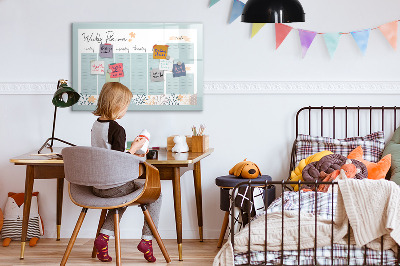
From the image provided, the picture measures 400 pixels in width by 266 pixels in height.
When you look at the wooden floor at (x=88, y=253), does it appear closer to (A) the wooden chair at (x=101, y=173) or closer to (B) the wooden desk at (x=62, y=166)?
(B) the wooden desk at (x=62, y=166)

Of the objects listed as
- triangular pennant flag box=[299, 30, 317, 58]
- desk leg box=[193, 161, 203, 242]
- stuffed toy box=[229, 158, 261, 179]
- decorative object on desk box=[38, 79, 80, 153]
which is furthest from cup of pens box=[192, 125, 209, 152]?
triangular pennant flag box=[299, 30, 317, 58]

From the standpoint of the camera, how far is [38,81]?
4441mm

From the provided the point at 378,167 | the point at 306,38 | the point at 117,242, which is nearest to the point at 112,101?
the point at 117,242

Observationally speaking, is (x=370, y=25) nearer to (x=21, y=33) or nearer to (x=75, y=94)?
(x=75, y=94)

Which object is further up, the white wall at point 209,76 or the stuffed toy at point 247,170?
the white wall at point 209,76

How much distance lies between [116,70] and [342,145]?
166cm

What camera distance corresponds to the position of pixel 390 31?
4.30m

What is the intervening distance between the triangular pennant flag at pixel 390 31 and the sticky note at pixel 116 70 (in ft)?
6.05

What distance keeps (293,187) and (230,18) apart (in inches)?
50.4

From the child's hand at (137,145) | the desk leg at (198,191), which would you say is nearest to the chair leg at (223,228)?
the desk leg at (198,191)

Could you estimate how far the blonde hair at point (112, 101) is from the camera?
3.50 m

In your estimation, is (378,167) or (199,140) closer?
(378,167)

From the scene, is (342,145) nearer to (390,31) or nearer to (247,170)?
(247,170)

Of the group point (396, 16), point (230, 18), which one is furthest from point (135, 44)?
point (396, 16)
